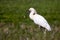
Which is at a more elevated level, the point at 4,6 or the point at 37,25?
the point at 4,6

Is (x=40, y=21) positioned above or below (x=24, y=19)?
below

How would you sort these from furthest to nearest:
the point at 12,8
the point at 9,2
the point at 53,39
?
the point at 9,2 < the point at 12,8 < the point at 53,39

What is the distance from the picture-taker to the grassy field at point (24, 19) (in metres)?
7.72

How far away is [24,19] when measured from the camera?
11.7 metres

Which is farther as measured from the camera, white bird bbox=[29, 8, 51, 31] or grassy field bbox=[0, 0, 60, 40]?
white bird bbox=[29, 8, 51, 31]

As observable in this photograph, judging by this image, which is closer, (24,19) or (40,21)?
(40,21)

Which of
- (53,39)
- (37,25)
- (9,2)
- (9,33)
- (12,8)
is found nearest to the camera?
(53,39)

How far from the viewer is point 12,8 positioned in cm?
1545

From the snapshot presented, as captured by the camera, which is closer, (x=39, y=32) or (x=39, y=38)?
(x=39, y=38)

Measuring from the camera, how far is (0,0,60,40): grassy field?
304 inches

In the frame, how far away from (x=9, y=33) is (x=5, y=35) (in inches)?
12.2

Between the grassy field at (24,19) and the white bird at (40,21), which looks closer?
the grassy field at (24,19)

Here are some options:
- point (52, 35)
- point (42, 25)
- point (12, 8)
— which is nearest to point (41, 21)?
point (42, 25)

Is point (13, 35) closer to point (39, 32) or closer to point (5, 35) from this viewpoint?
point (5, 35)
